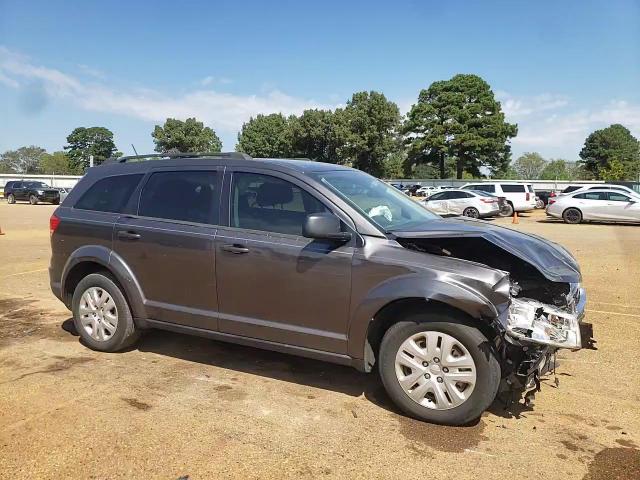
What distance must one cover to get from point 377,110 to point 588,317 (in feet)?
197

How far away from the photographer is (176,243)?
4.56 metres

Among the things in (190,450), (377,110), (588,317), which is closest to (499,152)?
(377,110)

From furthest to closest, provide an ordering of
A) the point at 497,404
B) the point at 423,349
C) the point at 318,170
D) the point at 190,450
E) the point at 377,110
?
the point at 377,110
the point at 318,170
the point at 497,404
the point at 423,349
the point at 190,450

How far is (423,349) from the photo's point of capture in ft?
11.9

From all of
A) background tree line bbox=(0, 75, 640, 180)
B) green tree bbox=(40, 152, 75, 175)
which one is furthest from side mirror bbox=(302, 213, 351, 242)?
green tree bbox=(40, 152, 75, 175)

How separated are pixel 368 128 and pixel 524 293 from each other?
6173 cm

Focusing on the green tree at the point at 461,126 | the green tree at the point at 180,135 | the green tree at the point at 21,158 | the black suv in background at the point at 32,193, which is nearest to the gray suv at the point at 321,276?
the black suv in background at the point at 32,193

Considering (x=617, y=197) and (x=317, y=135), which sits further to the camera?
(x=317, y=135)

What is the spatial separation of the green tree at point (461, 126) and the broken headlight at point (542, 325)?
62.1 meters

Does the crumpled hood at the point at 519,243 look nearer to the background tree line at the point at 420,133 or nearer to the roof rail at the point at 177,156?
the roof rail at the point at 177,156

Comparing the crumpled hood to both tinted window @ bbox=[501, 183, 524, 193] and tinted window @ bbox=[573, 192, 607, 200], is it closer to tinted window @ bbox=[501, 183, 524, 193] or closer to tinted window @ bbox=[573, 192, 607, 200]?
tinted window @ bbox=[573, 192, 607, 200]

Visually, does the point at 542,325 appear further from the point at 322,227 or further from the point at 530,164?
the point at 530,164

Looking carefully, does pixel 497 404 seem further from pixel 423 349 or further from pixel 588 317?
pixel 588 317

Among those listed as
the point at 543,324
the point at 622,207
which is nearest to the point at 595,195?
the point at 622,207
